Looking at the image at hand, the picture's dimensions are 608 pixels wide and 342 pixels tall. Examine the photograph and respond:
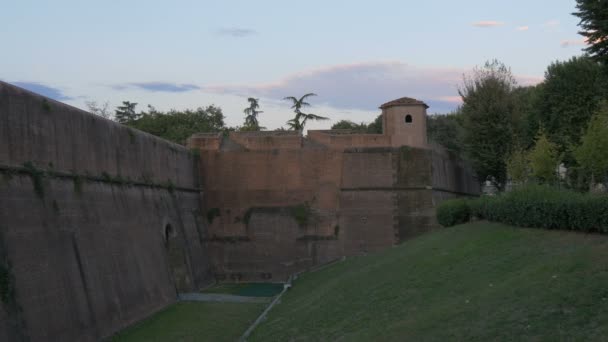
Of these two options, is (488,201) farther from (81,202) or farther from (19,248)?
(19,248)

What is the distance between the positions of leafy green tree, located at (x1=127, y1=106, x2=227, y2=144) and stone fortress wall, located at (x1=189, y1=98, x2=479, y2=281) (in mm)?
22761

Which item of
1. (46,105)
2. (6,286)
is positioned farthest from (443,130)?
(6,286)

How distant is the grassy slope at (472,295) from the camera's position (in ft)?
29.8

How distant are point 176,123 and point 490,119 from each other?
3025cm

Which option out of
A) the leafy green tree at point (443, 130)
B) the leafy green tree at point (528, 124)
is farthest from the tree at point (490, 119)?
the leafy green tree at point (443, 130)

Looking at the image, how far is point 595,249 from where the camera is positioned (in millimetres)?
11438

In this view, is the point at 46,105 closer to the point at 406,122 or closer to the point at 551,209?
the point at 551,209

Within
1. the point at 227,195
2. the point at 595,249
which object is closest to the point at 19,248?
the point at 595,249

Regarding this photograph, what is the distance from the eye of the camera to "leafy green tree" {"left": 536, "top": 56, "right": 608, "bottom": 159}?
30.6m

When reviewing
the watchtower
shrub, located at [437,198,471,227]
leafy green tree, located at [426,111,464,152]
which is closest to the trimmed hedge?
shrub, located at [437,198,471,227]

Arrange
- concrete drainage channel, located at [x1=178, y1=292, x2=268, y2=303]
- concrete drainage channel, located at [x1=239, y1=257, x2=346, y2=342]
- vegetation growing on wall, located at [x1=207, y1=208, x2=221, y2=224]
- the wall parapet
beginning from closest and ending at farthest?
1. the wall parapet
2. concrete drainage channel, located at [x1=239, y1=257, x2=346, y2=342]
3. concrete drainage channel, located at [x1=178, y1=292, x2=268, y2=303]
4. vegetation growing on wall, located at [x1=207, y1=208, x2=221, y2=224]

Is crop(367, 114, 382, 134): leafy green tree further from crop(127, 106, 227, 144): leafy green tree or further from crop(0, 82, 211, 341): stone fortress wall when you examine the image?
crop(0, 82, 211, 341): stone fortress wall

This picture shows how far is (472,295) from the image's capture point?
11.7 meters

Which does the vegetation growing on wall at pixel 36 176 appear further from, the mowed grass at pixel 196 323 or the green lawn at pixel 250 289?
the green lawn at pixel 250 289
